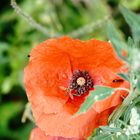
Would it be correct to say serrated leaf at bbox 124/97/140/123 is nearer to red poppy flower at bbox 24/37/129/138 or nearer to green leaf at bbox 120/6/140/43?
red poppy flower at bbox 24/37/129/138

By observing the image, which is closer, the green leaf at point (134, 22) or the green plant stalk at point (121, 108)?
the green leaf at point (134, 22)

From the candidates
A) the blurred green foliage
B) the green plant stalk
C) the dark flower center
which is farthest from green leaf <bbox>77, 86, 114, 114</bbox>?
the blurred green foliage

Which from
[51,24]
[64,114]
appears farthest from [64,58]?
[51,24]

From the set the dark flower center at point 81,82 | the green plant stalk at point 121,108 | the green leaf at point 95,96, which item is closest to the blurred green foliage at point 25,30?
the dark flower center at point 81,82

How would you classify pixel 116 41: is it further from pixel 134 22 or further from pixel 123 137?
pixel 123 137

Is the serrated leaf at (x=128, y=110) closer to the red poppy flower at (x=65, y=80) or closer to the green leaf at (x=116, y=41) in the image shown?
the red poppy flower at (x=65, y=80)

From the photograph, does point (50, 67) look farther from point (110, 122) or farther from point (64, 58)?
point (110, 122)

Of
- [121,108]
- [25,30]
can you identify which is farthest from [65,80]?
[25,30]
